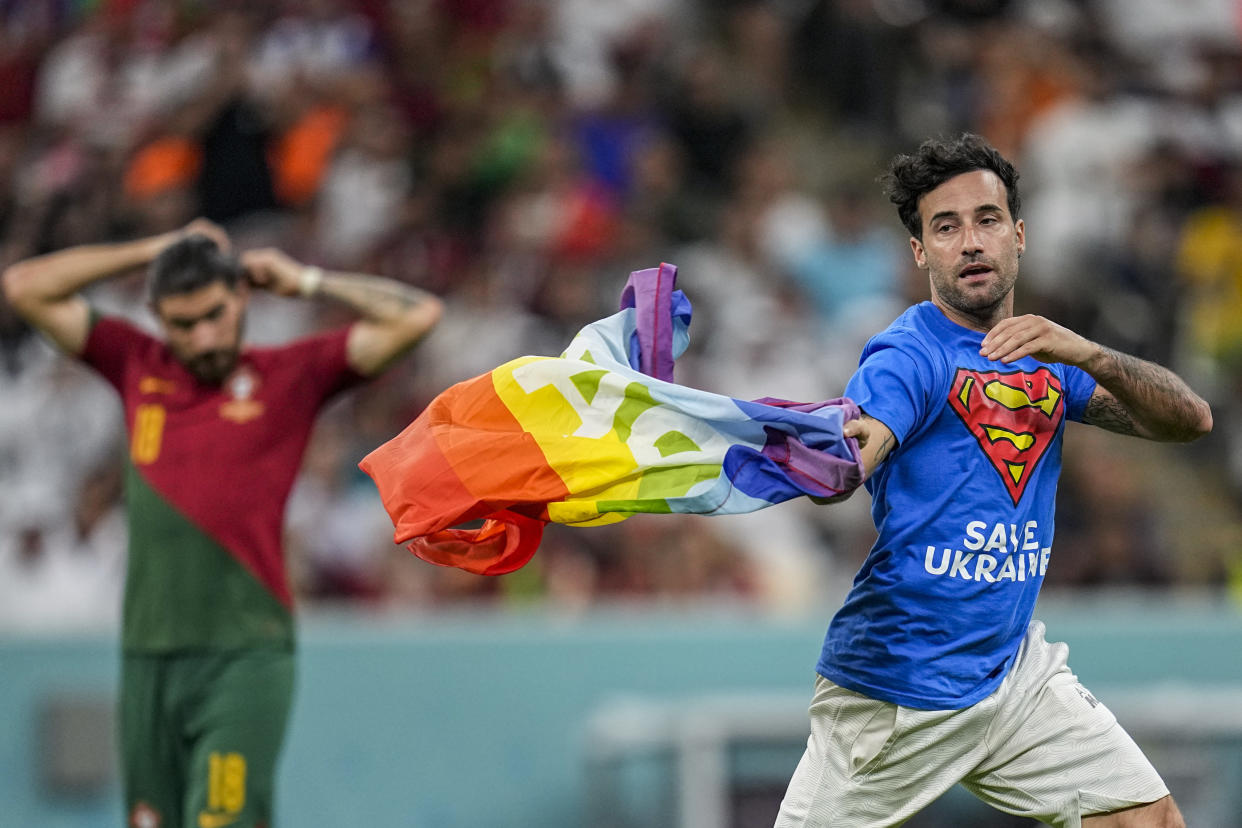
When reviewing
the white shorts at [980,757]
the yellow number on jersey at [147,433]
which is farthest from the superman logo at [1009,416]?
the yellow number on jersey at [147,433]

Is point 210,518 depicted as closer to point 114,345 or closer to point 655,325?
point 114,345

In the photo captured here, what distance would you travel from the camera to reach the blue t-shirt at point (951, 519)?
4.64m

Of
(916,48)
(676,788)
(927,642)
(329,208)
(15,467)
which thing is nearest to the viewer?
(927,642)

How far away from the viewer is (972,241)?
4.66 metres

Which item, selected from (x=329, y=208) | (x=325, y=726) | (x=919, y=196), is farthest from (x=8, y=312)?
(x=919, y=196)

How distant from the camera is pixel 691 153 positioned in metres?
12.9

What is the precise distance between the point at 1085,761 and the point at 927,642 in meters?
0.59

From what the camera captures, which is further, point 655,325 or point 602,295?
point 602,295

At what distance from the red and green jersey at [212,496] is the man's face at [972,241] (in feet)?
9.14

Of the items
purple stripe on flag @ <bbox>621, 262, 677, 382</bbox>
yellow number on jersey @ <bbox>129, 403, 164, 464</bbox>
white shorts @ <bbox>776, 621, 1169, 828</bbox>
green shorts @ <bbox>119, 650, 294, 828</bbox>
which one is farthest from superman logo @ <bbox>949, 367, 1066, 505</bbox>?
yellow number on jersey @ <bbox>129, 403, 164, 464</bbox>

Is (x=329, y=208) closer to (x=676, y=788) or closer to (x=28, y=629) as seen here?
(x=28, y=629)

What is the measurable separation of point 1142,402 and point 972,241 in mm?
673

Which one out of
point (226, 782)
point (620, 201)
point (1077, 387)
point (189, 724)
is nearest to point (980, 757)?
point (1077, 387)

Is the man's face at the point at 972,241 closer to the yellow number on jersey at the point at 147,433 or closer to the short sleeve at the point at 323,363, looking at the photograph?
the short sleeve at the point at 323,363
